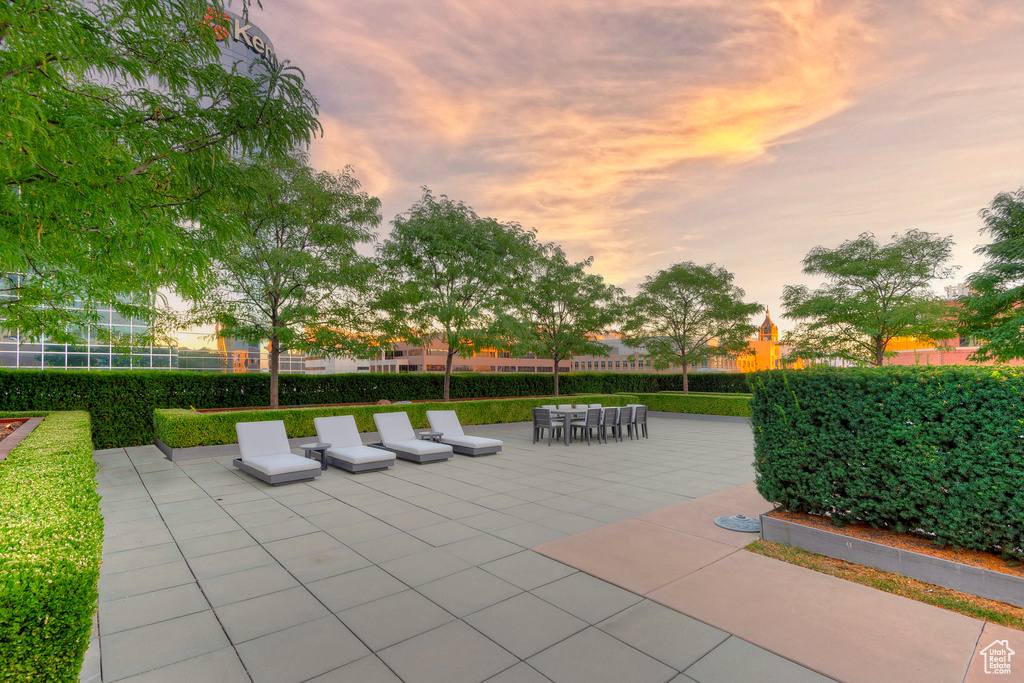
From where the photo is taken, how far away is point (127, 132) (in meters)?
3.83

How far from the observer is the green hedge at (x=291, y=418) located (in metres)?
10.4

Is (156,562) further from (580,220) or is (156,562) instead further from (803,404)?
(580,220)

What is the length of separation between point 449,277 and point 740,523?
13000 millimetres

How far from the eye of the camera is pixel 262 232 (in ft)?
44.9

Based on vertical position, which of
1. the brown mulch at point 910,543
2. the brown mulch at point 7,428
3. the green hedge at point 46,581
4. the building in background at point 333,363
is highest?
the building in background at point 333,363

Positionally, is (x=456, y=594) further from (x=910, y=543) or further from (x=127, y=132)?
(x=127, y=132)

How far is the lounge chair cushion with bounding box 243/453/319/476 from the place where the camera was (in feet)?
26.0

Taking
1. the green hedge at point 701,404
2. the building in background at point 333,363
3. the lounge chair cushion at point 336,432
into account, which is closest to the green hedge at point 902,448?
the lounge chair cushion at point 336,432

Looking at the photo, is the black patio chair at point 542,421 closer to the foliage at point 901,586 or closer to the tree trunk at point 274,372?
the tree trunk at point 274,372

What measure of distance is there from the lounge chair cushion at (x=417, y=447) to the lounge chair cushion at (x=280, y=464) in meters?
2.17

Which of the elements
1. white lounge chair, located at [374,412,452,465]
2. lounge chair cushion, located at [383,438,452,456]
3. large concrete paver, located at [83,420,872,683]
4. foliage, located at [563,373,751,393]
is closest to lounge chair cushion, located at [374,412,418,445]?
white lounge chair, located at [374,412,452,465]

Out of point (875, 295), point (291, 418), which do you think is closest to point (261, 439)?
point (291, 418)

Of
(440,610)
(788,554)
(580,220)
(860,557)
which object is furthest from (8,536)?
(580,220)

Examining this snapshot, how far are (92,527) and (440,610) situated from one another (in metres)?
2.39
